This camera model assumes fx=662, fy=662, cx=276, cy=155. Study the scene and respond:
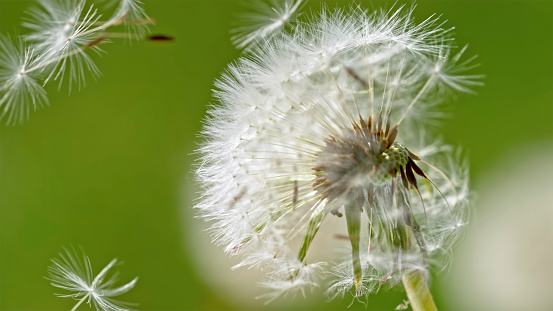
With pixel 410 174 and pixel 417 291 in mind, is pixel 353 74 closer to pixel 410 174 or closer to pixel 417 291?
pixel 410 174

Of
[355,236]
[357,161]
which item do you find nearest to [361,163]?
[357,161]

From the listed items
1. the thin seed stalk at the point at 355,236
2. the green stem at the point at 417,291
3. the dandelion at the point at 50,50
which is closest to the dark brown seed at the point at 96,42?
the dandelion at the point at 50,50

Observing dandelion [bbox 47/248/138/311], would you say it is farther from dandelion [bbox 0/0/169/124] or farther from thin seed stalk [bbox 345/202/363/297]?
thin seed stalk [bbox 345/202/363/297]

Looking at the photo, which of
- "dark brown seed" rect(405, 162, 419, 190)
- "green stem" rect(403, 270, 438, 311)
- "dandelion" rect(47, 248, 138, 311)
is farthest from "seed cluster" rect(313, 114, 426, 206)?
"dandelion" rect(47, 248, 138, 311)

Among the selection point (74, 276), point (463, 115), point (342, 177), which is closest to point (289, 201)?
point (342, 177)

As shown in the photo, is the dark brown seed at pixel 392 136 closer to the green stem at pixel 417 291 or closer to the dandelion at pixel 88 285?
the green stem at pixel 417 291

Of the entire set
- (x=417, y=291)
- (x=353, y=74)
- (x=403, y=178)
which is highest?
(x=353, y=74)

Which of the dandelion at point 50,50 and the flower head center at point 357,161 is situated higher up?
the dandelion at point 50,50
